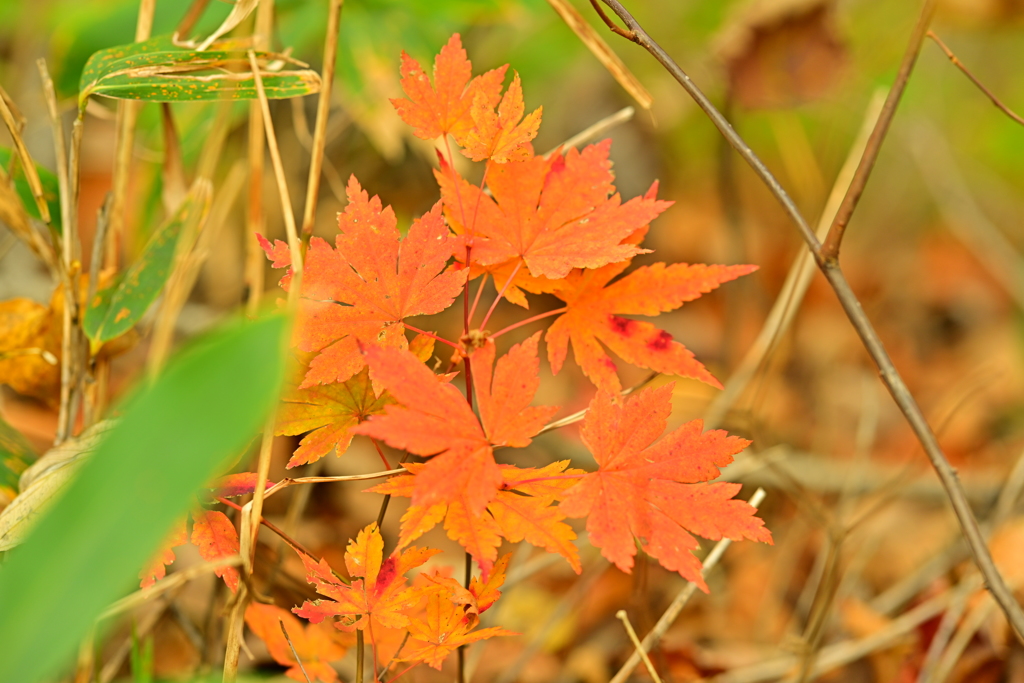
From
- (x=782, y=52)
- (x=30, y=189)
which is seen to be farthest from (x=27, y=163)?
(x=782, y=52)

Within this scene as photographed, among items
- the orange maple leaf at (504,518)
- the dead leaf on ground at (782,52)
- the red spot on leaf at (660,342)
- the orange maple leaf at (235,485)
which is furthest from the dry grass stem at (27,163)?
Result: the dead leaf on ground at (782,52)

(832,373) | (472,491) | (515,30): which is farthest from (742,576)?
(515,30)

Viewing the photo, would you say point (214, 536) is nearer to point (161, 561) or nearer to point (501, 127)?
point (161, 561)

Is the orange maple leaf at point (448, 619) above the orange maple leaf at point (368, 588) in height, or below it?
below

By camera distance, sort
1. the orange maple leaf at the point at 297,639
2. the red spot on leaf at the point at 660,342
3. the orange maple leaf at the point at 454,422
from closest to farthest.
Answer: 1. the orange maple leaf at the point at 454,422
2. the red spot on leaf at the point at 660,342
3. the orange maple leaf at the point at 297,639

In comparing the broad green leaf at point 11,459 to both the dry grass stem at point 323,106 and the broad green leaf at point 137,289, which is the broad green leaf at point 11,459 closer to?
the broad green leaf at point 137,289

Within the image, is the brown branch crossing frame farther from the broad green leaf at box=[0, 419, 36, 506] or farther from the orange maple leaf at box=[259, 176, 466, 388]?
the broad green leaf at box=[0, 419, 36, 506]

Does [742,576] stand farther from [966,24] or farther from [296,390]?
[966,24]
